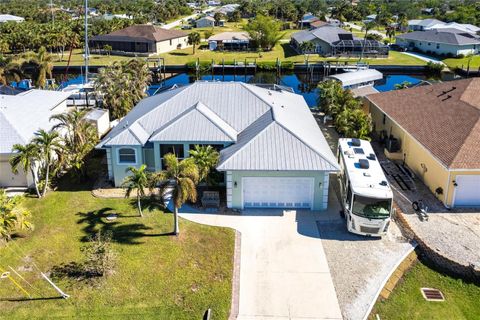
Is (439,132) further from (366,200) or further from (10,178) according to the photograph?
(10,178)

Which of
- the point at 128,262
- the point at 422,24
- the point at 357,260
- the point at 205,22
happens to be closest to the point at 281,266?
the point at 357,260

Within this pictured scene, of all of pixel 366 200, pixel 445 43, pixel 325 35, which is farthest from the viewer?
pixel 325 35

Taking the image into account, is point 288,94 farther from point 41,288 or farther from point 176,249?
point 41,288

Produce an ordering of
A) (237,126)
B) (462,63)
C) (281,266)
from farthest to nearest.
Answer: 1. (462,63)
2. (237,126)
3. (281,266)

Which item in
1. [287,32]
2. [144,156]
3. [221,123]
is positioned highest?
[287,32]

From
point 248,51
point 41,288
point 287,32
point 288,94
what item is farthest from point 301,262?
point 287,32

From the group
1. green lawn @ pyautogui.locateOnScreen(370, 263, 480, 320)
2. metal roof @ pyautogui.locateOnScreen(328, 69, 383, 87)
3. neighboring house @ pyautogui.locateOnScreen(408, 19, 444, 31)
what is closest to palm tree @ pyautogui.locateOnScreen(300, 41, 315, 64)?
metal roof @ pyautogui.locateOnScreen(328, 69, 383, 87)

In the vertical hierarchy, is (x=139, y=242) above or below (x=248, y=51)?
below
